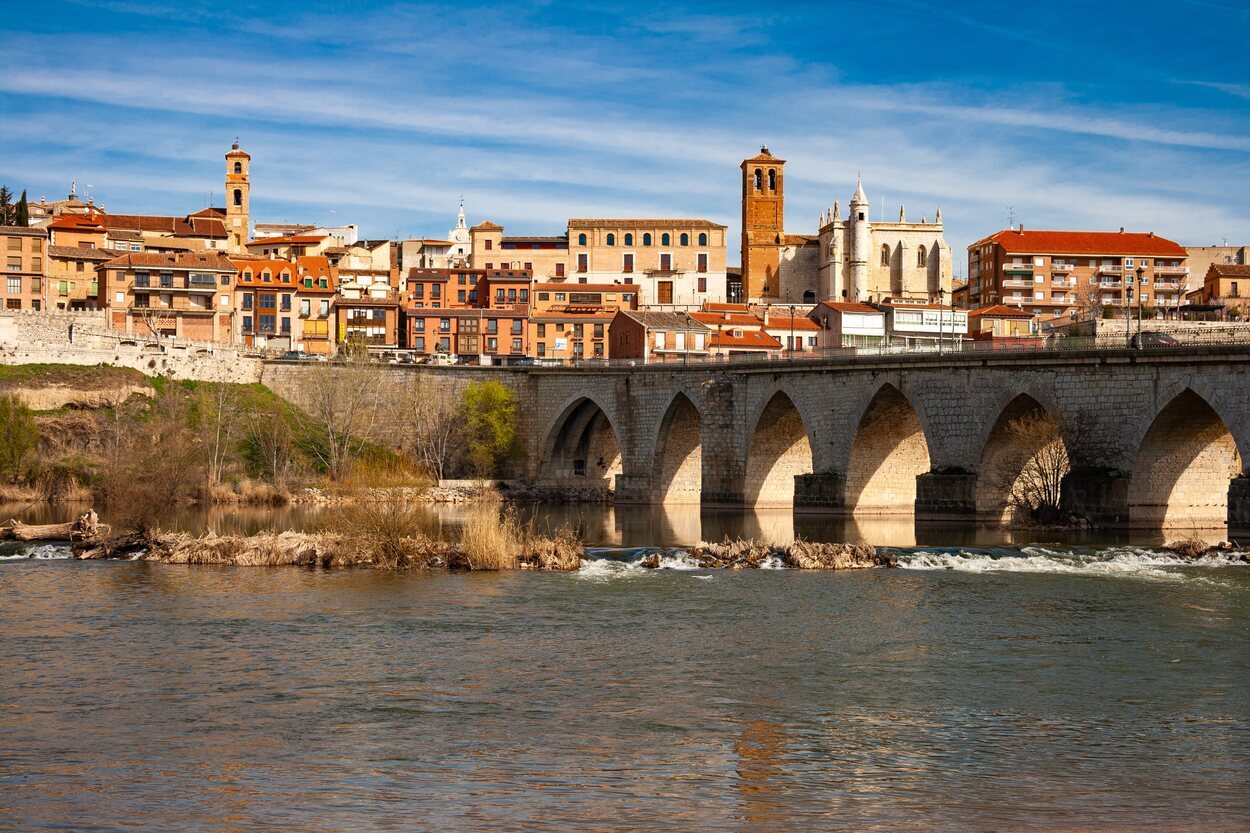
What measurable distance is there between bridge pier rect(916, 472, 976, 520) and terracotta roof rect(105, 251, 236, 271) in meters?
55.3

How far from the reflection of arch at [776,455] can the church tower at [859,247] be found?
4595 centimetres

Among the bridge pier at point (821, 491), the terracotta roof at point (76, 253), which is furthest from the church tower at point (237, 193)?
the bridge pier at point (821, 491)

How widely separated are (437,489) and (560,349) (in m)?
27.3

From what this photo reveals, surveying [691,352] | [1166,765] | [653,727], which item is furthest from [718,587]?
[691,352]

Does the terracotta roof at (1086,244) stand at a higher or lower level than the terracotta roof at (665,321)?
higher

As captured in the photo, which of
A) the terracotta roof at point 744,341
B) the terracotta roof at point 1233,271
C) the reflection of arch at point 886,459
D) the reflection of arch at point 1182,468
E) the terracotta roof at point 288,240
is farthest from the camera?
the terracotta roof at point 288,240

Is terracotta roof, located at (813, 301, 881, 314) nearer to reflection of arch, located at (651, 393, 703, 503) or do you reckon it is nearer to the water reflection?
reflection of arch, located at (651, 393, 703, 503)

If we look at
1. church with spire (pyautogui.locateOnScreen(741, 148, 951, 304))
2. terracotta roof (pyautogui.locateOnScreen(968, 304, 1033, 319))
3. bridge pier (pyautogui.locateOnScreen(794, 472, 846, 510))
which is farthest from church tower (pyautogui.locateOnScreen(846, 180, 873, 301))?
bridge pier (pyautogui.locateOnScreen(794, 472, 846, 510))

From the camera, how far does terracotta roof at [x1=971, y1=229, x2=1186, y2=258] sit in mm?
104062

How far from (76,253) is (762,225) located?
52.8 metres

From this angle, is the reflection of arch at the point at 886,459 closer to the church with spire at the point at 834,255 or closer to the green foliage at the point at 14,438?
the green foliage at the point at 14,438

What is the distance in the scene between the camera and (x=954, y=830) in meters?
14.0

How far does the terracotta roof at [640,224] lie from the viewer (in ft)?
358

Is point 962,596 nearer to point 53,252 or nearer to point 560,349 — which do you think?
point 560,349
